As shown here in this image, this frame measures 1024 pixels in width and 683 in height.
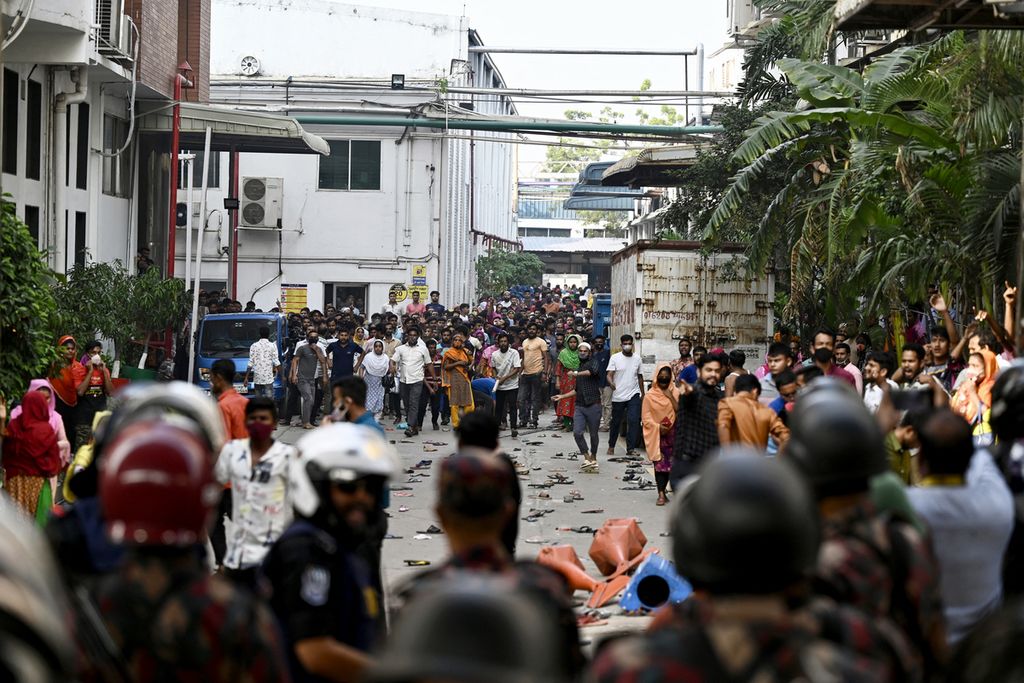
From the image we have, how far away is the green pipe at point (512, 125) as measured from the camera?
112 ft

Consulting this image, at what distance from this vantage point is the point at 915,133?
52.3ft

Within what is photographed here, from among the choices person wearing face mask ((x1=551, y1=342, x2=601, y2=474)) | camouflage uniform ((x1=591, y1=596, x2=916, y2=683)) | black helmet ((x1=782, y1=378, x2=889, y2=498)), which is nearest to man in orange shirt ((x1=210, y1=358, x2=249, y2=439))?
black helmet ((x1=782, y1=378, x2=889, y2=498))

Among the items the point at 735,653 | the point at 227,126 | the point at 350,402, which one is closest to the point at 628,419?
the point at 227,126

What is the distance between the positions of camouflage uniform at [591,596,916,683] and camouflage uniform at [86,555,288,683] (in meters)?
0.73

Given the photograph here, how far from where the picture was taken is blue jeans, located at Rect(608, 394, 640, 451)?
20.2 meters

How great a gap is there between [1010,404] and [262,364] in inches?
674

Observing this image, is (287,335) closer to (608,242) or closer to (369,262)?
(369,262)

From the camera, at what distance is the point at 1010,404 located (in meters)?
5.38

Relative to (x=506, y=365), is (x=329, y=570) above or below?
below

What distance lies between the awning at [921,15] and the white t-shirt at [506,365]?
33.7 feet

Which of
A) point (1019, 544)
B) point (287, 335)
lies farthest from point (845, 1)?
point (287, 335)

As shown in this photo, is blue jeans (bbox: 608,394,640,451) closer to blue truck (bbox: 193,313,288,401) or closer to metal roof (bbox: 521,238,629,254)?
blue truck (bbox: 193,313,288,401)

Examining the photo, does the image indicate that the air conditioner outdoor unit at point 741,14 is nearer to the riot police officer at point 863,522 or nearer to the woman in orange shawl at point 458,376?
the woman in orange shawl at point 458,376

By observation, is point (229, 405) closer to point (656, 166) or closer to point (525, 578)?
point (525, 578)
